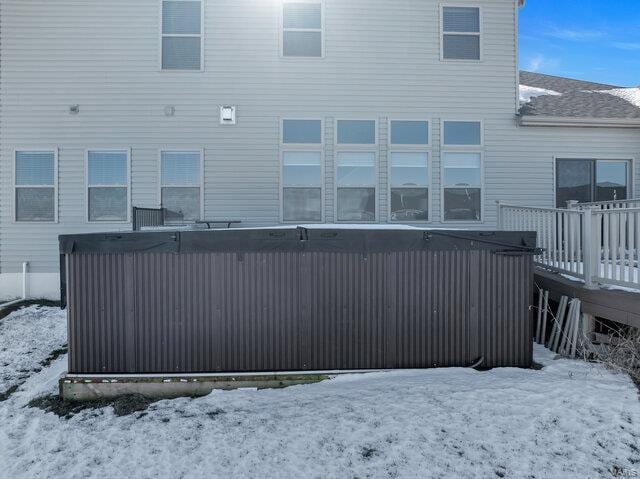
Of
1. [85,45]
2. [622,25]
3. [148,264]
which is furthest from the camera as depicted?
[622,25]

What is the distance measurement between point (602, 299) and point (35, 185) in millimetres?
9010

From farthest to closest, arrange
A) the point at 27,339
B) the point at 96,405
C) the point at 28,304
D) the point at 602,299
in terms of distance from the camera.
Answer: the point at 28,304 → the point at 27,339 → the point at 602,299 → the point at 96,405

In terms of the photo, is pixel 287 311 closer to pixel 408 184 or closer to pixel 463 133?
pixel 408 184

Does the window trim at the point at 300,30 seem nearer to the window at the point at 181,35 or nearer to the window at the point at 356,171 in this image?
the window at the point at 356,171

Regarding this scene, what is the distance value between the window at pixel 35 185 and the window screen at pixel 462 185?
7.36 meters

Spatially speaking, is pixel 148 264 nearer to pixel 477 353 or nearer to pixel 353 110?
pixel 477 353

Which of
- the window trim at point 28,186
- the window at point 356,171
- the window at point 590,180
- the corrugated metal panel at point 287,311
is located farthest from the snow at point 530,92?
the window trim at point 28,186

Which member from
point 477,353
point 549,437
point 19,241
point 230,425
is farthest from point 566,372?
point 19,241

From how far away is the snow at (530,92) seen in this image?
830 centimetres

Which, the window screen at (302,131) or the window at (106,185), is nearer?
the window at (106,185)

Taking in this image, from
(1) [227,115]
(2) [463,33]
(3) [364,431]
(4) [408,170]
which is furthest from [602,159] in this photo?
(3) [364,431]

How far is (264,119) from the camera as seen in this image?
A: 7242 millimetres

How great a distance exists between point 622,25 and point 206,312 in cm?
2850

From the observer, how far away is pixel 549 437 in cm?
291
